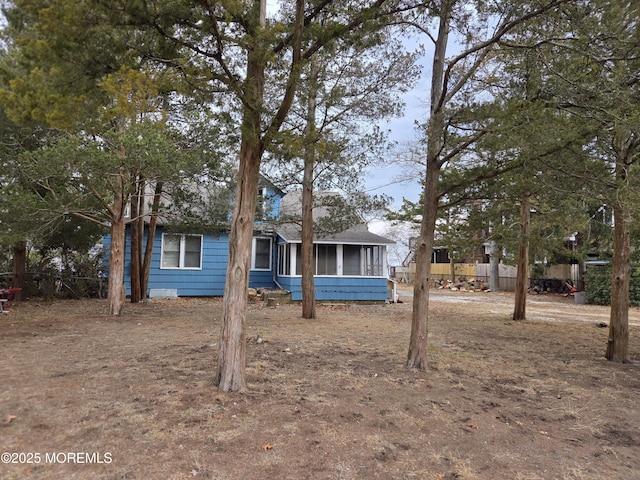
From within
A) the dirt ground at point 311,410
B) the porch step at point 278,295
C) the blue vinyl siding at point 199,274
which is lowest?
Result: the dirt ground at point 311,410

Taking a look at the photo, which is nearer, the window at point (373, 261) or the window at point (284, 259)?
the window at point (284, 259)

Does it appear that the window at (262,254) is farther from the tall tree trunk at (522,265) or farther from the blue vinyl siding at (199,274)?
the tall tree trunk at (522,265)

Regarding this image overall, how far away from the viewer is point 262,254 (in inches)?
633

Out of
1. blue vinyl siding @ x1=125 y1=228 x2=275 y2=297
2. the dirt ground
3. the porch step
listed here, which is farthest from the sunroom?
the dirt ground

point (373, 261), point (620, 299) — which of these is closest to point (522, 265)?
point (620, 299)

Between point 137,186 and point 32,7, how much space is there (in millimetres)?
6334

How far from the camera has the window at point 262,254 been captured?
52.2 feet

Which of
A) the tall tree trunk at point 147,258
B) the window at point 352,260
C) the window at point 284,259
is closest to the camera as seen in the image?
the tall tree trunk at point 147,258

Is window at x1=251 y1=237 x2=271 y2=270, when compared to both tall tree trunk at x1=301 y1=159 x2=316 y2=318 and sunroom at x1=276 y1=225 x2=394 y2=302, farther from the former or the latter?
tall tree trunk at x1=301 y1=159 x2=316 y2=318

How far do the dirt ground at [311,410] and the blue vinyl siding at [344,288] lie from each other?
6.73m

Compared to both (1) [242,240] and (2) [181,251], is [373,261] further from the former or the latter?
(1) [242,240]

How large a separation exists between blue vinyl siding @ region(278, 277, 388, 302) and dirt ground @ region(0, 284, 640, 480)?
6735mm

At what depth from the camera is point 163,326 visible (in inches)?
321

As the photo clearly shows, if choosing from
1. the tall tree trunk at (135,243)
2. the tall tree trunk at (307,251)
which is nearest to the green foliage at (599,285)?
the tall tree trunk at (307,251)
